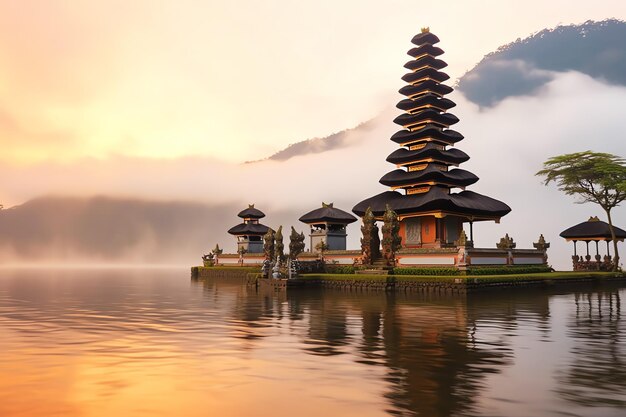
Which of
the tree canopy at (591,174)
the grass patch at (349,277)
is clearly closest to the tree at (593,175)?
the tree canopy at (591,174)

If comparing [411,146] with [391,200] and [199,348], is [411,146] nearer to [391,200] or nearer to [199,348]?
[391,200]

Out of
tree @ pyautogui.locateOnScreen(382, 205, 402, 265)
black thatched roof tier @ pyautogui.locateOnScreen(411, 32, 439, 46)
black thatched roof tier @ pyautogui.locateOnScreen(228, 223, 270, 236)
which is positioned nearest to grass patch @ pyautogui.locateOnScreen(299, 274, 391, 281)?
tree @ pyautogui.locateOnScreen(382, 205, 402, 265)

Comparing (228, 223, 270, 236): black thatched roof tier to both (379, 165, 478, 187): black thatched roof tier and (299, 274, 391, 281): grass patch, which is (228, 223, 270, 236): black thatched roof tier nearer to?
(379, 165, 478, 187): black thatched roof tier

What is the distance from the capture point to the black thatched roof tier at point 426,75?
55031 millimetres

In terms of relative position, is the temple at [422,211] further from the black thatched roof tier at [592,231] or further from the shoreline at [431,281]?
the black thatched roof tier at [592,231]

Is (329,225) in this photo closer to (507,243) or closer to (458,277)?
(507,243)

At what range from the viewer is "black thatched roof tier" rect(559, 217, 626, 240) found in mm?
51000

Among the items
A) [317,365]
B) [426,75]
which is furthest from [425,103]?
[317,365]

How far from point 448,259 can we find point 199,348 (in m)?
26.9

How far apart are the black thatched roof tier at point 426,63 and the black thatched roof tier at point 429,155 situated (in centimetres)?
927

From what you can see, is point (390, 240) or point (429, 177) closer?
point (390, 240)

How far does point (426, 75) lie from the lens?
5506 centimetres

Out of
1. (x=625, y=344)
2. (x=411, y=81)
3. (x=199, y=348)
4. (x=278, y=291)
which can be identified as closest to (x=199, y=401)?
(x=199, y=348)

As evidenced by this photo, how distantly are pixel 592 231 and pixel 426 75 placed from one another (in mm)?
22622
